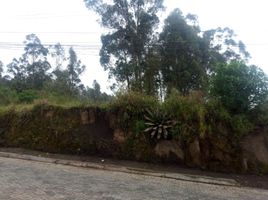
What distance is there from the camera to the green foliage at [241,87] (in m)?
10.6

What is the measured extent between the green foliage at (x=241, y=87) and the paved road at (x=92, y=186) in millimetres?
3203

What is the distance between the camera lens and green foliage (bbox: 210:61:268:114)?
419 inches

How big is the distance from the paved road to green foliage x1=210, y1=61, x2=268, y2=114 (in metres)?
3.20

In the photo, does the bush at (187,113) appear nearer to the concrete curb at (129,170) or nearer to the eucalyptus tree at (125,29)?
the concrete curb at (129,170)

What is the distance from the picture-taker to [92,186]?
7586 mm

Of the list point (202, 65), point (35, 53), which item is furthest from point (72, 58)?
point (202, 65)

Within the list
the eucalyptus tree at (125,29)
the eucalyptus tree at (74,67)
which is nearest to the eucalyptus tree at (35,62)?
the eucalyptus tree at (74,67)

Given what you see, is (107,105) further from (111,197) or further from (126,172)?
(111,197)

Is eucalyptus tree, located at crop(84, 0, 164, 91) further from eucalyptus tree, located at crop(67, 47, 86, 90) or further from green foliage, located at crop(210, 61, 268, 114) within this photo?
eucalyptus tree, located at crop(67, 47, 86, 90)

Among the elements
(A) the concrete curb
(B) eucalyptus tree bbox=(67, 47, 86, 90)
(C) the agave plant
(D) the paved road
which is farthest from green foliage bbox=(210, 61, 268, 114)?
(B) eucalyptus tree bbox=(67, 47, 86, 90)

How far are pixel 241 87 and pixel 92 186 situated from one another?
614 cm

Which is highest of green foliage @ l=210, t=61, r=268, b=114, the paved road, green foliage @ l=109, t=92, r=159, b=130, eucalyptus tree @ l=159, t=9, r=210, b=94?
eucalyptus tree @ l=159, t=9, r=210, b=94

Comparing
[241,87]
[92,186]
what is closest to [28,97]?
[92,186]

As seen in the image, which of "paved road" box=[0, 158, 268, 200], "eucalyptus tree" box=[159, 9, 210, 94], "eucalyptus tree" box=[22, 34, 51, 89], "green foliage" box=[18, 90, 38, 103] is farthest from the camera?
"eucalyptus tree" box=[22, 34, 51, 89]
